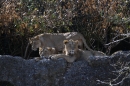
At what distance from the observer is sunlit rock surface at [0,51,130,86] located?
1080 centimetres

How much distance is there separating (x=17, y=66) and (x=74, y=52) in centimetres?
137

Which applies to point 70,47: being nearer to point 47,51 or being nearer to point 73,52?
point 73,52

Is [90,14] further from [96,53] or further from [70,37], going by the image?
[96,53]

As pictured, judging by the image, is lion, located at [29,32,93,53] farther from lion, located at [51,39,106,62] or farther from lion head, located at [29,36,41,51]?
lion, located at [51,39,106,62]

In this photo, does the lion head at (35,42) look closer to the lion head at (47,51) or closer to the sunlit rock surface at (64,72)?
the lion head at (47,51)

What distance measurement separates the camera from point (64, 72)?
35.9 feet

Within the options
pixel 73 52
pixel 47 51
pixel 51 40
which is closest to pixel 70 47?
pixel 73 52

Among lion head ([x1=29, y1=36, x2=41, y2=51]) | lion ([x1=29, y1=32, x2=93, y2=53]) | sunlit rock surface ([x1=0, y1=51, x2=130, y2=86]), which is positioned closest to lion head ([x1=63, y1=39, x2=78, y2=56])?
sunlit rock surface ([x1=0, y1=51, x2=130, y2=86])

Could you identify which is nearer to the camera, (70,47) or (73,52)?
(73,52)

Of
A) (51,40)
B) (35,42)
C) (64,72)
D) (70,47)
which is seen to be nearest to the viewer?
(64,72)

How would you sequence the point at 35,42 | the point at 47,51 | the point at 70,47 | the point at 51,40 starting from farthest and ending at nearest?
the point at 51,40 → the point at 35,42 → the point at 47,51 → the point at 70,47

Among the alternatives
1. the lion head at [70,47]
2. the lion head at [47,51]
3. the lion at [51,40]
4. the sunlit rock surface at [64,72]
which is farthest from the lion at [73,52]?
the lion at [51,40]

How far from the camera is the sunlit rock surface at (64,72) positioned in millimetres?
10805

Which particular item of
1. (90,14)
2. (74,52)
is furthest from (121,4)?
(74,52)
